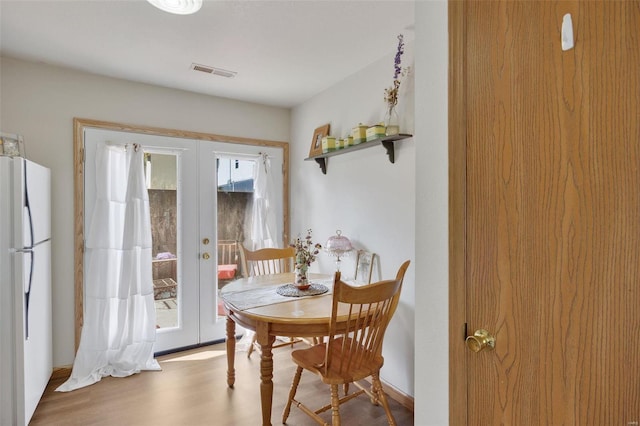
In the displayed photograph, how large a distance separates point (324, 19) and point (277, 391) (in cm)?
250

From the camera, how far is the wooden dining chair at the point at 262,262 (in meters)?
2.97

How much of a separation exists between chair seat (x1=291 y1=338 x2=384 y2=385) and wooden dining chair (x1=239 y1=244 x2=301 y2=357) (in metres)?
0.88

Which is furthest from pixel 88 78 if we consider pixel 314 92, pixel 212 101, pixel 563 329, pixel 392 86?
pixel 563 329

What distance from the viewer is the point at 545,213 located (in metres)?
0.84

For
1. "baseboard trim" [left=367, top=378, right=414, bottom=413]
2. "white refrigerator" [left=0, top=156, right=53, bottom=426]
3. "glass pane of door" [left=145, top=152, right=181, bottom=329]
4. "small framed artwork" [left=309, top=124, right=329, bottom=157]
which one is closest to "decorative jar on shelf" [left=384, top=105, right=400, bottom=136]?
"small framed artwork" [left=309, top=124, right=329, bottom=157]

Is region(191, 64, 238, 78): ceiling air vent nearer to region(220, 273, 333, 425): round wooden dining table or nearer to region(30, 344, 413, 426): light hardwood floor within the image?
region(220, 273, 333, 425): round wooden dining table

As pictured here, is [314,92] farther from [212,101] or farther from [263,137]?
[212,101]

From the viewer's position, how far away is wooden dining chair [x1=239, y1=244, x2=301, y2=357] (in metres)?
2.97

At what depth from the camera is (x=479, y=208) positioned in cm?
99

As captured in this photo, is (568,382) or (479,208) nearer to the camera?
(568,382)

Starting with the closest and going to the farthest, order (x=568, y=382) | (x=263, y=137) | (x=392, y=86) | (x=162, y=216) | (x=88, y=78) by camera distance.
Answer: (x=568, y=382) < (x=392, y=86) < (x=88, y=78) < (x=162, y=216) < (x=263, y=137)

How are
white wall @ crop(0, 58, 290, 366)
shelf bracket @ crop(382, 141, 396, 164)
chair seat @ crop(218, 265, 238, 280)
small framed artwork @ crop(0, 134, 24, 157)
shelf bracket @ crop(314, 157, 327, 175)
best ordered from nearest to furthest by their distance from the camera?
small framed artwork @ crop(0, 134, 24, 157) < shelf bracket @ crop(382, 141, 396, 164) < white wall @ crop(0, 58, 290, 366) < shelf bracket @ crop(314, 157, 327, 175) < chair seat @ crop(218, 265, 238, 280)

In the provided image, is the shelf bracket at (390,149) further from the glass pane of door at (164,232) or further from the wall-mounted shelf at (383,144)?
the glass pane of door at (164,232)

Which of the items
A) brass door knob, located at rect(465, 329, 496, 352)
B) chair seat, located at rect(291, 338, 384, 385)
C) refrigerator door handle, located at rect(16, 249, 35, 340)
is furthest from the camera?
refrigerator door handle, located at rect(16, 249, 35, 340)
